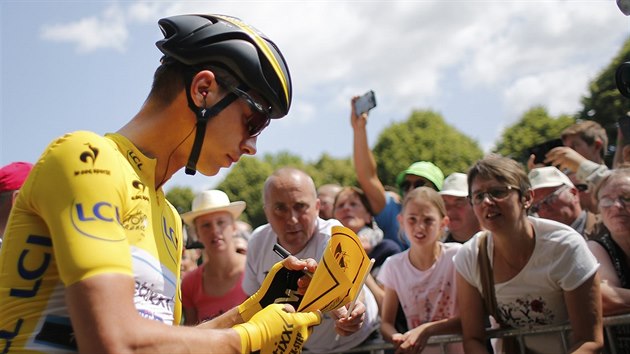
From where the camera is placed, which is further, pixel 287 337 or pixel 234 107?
pixel 234 107

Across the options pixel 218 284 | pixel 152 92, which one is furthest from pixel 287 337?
pixel 218 284

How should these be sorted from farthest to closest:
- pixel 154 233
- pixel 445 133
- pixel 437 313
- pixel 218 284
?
1. pixel 445 133
2. pixel 218 284
3. pixel 437 313
4. pixel 154 233

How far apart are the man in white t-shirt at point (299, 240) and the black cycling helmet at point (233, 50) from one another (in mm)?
2398

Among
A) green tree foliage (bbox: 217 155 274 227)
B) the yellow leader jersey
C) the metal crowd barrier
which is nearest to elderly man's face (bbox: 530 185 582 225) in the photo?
the metal crowd barrier

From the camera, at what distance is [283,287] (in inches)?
105

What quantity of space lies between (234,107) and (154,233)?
575mm

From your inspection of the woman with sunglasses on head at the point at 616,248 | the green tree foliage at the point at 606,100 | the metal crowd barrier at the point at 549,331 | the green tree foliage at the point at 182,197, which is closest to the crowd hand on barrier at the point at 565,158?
the woman with sunglasses on head at the point at 616,248

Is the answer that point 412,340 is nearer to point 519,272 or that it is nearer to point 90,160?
point 519,272

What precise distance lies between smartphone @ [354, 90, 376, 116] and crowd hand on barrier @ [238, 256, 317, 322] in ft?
13.2

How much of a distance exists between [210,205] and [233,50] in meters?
4.37

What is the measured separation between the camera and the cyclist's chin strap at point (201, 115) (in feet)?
6.98

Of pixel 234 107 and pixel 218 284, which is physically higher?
pixel 234 107

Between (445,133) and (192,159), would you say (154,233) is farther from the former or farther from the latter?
(445,133)

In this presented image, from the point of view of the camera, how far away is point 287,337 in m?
2.01
